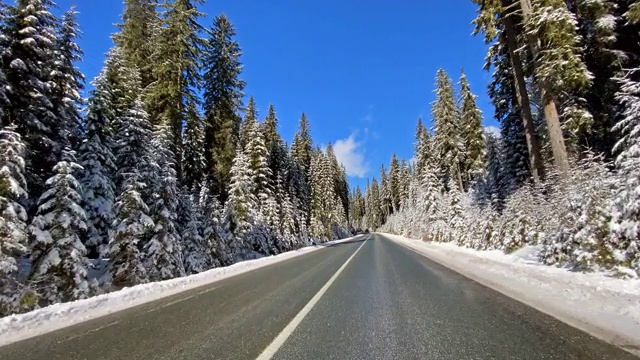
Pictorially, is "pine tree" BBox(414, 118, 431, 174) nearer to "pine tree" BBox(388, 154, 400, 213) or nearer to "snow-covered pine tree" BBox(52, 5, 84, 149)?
"pine tree" BBox(388, 154, 400, 213)

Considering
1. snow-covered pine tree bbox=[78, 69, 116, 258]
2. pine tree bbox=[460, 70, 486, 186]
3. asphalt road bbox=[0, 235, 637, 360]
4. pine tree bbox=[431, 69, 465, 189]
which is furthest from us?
pine tree bbox=[431, 69, 465, 189]

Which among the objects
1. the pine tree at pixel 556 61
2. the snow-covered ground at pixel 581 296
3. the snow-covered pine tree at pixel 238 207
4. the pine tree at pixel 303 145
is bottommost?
the snow-covered ground at pixel 581 296

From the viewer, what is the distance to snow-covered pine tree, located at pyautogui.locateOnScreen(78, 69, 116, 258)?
16.8 metres

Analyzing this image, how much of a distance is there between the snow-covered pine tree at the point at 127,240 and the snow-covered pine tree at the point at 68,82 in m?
5.00

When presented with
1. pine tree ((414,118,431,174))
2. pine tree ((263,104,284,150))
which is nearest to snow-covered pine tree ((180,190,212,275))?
pine tree ((263,104,284,150))

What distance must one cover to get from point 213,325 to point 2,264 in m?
7.19

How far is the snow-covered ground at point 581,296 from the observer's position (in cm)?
459

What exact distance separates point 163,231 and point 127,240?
182 cm

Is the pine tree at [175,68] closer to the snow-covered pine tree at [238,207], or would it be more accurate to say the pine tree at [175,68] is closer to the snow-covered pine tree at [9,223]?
the snow-covered pine tree at [238,207]

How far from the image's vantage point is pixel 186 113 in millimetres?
22797

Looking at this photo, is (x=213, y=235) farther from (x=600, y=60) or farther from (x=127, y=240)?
(x=600, y=60)

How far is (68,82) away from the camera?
1748cm

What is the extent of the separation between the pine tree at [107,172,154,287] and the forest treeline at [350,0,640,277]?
14356mm

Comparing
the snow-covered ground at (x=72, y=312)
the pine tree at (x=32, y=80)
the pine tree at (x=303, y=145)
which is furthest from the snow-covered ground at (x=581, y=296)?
the pine tree at (x=303, y=145)
